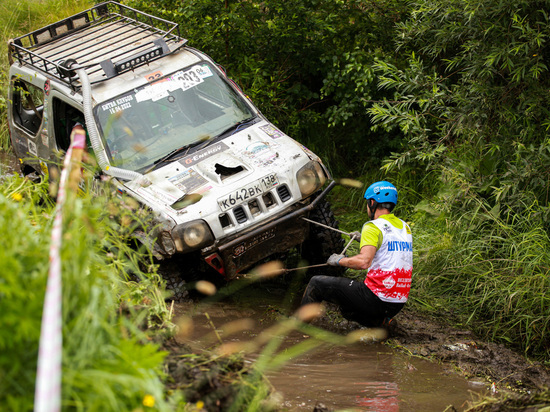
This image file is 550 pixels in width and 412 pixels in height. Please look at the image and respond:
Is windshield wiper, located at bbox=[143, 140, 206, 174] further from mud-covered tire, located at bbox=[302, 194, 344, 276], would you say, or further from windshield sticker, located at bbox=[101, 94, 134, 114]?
mud-covered tire, located at bbox=[302, 194, 344, 276]

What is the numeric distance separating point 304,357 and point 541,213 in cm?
241

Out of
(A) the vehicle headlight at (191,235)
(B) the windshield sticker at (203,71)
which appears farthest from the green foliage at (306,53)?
(A) the vehicle headlight at (191,235)

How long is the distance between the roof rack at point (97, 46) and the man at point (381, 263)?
2.74 m

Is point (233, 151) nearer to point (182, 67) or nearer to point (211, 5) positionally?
point (182, 67)

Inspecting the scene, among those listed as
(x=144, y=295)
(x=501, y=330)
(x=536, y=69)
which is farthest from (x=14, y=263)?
(x=536, y=69)

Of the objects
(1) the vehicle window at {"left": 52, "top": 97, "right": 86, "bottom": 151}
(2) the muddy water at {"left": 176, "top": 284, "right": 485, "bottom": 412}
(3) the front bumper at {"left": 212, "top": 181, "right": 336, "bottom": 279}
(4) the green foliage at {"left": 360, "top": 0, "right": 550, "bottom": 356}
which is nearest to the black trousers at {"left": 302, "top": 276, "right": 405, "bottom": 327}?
(2) the muddy water at {"left": 176, "top": 284, "right": 485, "bottom": 412}

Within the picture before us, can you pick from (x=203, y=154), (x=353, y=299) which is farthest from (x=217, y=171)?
(x=353, y=299)

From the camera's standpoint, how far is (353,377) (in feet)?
12.2

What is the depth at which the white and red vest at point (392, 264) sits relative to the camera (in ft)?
14.1

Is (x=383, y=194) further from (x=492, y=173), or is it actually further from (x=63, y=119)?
(x=63, y=119)

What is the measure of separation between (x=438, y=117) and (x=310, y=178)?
1.98m

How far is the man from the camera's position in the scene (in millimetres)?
4281

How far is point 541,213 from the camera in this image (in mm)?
4828

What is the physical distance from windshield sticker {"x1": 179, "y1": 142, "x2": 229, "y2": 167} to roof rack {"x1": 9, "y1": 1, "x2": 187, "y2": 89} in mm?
1237
